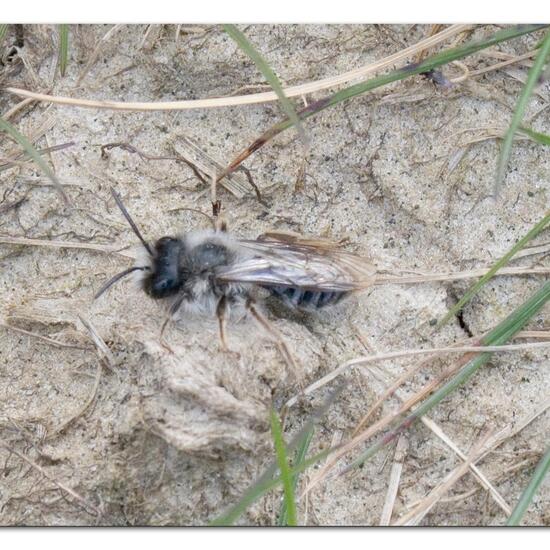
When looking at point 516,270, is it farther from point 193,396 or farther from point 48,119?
point 48,119

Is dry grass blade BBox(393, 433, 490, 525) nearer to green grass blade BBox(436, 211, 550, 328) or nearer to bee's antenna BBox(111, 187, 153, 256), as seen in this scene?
green grass blade BBox(436, 211, 550, 328)

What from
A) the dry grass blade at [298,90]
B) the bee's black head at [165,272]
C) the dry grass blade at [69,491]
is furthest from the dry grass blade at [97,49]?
the dry grass blade at [69,491]

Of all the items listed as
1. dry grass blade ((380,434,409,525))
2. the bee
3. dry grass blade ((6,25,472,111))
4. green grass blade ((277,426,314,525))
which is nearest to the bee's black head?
the bee

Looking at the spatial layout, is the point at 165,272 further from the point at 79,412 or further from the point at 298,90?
the point at 298,90

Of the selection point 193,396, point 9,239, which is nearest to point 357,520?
point 193,396

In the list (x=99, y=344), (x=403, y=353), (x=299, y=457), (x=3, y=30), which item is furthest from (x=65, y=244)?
(x=403, y=353)
